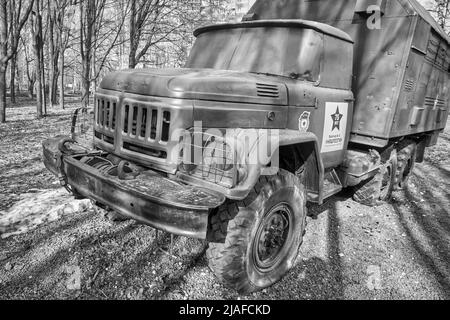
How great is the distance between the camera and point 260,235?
3.20 metres

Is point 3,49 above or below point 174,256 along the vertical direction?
above

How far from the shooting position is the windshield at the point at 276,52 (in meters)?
3.82

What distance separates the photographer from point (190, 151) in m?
2.92

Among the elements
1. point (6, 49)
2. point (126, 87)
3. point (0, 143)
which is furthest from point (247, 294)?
point (6, 49)

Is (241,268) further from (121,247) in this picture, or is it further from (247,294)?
(121,247)

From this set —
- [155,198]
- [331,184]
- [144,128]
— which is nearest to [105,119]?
[144,128]

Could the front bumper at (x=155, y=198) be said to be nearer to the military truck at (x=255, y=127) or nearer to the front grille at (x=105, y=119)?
the military truck at (x=255, y=127)

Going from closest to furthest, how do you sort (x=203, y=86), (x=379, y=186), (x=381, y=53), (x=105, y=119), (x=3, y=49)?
(x=203, y=86), (x=105, y=119), (x=381, y=53), (x=379, y=186), (x=3, y=49)

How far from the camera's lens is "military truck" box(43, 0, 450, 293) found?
283cm

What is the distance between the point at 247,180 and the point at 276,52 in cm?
181

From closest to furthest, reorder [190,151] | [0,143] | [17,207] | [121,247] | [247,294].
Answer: [190,151]
[247,294]
[121,247]
[17,207]
[0,143]

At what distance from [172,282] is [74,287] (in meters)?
0.85

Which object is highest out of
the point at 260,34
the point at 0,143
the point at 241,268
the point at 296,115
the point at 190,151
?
the point at 260,34

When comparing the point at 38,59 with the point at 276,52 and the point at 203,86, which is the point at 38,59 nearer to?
the point at 276,52
